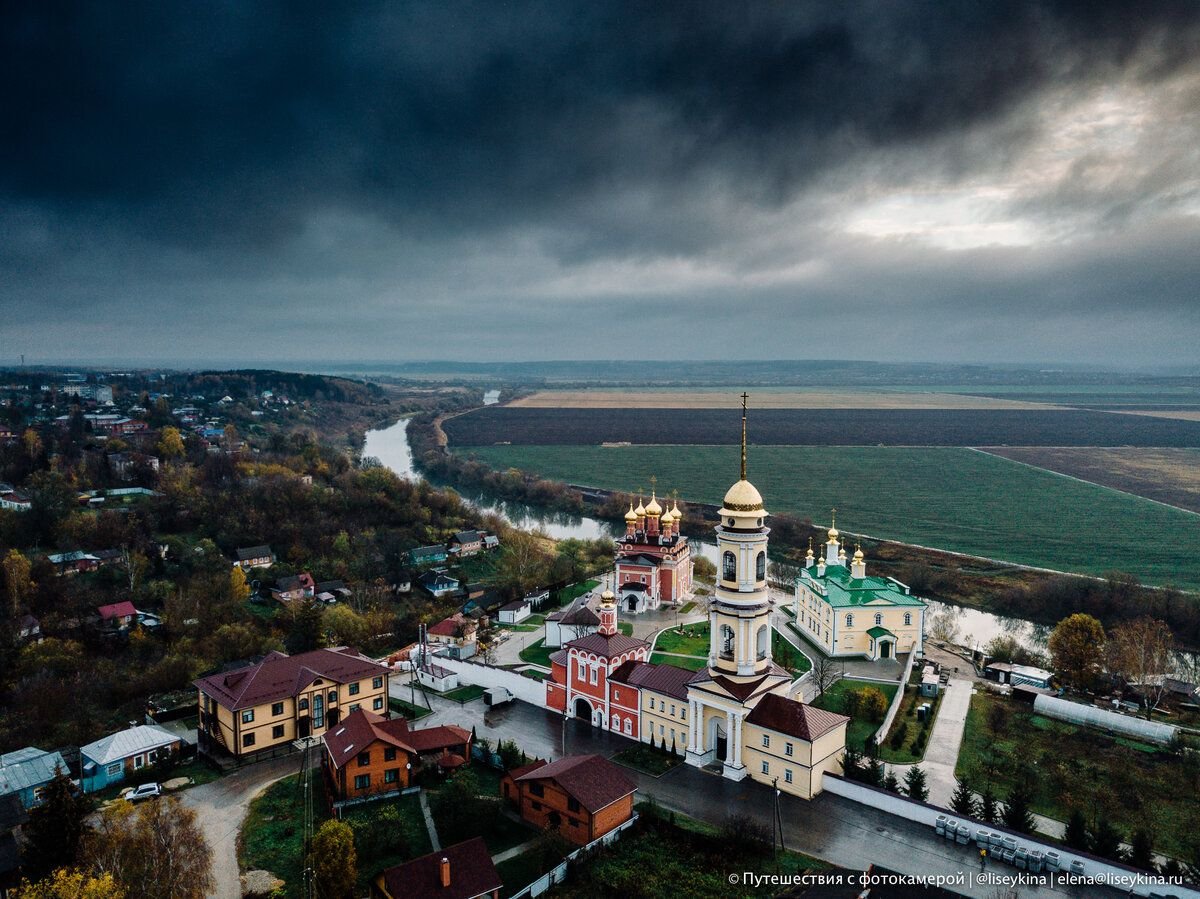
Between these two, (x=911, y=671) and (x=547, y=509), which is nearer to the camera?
(x=911, y=671)

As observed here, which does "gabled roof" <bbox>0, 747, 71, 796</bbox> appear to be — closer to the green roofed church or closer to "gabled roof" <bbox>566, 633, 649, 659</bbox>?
"gabled roof" <bbox>566, 633, 649, 659</bbox>

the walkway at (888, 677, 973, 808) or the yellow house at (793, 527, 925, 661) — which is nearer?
the walkway at (888, 677, 973, 808)

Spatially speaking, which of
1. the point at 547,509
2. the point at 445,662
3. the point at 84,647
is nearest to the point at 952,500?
the point at 547,509

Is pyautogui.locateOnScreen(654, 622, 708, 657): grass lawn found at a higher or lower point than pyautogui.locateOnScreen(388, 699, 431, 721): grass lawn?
higher

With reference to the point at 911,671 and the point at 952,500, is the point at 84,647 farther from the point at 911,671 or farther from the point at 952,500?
the point at 952,500

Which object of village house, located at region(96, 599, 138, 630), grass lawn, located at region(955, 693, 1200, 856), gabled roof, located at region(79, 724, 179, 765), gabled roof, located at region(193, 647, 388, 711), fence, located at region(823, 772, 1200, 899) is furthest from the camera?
village house, located at region(96, 599, 138, 630)

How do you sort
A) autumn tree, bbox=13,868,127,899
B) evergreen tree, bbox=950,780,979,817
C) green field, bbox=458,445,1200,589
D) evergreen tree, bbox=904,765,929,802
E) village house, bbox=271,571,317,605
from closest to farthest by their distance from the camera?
autumn tree, bbox=13,868,127,899, evergreen tree, bbox=950,780,979,817, evergreen tree, bbox=904,765,929,802, village house, bbox=271,571,317,605, green field, bbox=458,445,1200,589

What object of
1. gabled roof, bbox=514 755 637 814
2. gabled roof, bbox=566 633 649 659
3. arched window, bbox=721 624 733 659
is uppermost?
arched window, bbox=721 624 733 659

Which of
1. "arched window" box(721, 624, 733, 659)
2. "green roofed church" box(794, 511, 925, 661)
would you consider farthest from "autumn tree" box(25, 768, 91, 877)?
"green roofed church" box(794, 511, 925, 661)
